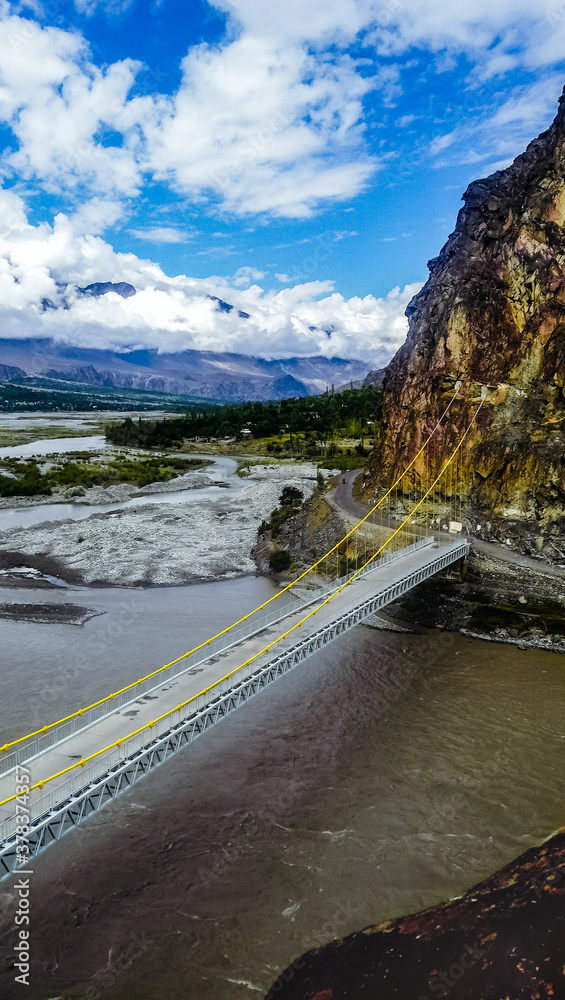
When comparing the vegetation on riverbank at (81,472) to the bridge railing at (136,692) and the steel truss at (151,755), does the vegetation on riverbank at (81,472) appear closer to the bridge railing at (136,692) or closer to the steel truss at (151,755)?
the bridge railing at (136,692)

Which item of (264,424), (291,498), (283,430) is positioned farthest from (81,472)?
(264,424)

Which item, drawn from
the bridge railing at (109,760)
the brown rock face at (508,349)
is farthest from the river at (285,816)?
the brown rock face at (508,349)

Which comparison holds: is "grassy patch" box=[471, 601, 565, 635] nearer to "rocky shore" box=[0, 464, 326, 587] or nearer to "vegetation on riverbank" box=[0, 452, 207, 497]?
"rocky shore" box=[0, 464, 326, 587]

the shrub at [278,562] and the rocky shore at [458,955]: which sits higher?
the shrub at [278,562]

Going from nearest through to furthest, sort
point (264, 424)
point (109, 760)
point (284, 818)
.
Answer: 1. point (109, 760)
2. point (284, 818)
3. point (264, 424)

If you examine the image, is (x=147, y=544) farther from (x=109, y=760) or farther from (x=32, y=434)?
(x=32, y=434)

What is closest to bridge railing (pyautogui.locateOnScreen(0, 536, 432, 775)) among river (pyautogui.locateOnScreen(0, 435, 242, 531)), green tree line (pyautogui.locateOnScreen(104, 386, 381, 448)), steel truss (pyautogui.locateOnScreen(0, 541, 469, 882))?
steel truss (pyautogui.locateOnScreen(0, 541, 469, 882))

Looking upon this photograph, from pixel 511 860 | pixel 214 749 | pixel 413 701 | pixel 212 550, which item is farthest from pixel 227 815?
pixel 212 550
